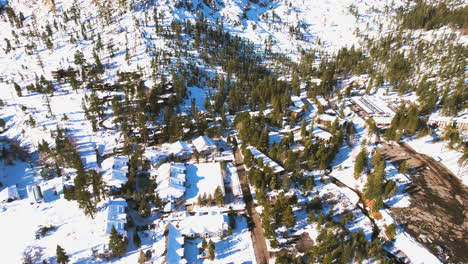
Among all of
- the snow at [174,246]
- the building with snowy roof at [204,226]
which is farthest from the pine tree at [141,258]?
the building with snowy roof at [204,226]

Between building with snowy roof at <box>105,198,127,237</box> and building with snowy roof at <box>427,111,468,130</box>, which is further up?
building with snowy roof at <box>427,111,468,130</box>

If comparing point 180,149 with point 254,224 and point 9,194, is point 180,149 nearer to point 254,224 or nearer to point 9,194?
point 254,224

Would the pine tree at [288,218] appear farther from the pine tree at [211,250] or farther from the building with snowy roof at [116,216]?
the building with snowy roof at [116,216]

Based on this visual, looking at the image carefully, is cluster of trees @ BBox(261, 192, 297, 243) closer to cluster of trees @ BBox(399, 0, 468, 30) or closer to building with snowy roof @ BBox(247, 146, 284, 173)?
building with snowy roof @ BBox(247, 146, 284, 173)

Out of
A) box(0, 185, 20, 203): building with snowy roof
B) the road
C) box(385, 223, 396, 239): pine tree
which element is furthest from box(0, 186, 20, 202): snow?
box(385, 223, 396, 239): pine tree

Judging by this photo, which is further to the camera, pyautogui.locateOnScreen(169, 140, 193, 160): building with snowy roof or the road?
pyautogui.locateOnScreen(169, 140, 193, 160): building with snowy roof

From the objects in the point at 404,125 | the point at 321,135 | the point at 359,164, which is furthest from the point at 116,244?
the point at 404,125

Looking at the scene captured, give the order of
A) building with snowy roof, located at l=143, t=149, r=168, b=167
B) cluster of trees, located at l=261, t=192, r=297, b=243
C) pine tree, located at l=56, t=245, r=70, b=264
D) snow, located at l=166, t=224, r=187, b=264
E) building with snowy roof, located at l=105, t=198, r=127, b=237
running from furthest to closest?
building with snowy roof, located at l=143, t=149, r=168, b=167
building with snowy roof, located at l=105, t=198, r=127, b=237
cluster of trees, located at l=261, t=192, r=297, b=243
snow, located at l=166, t=224, r=187, b=264
pine tree, located at l=56, t=245, r=70, b=264
